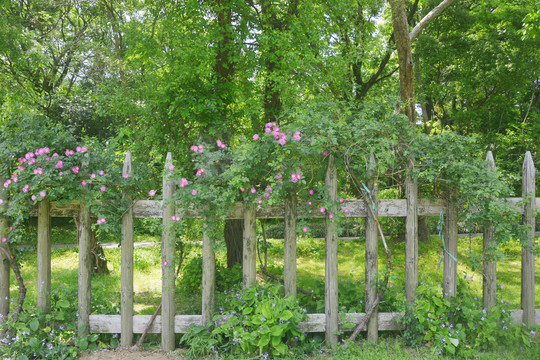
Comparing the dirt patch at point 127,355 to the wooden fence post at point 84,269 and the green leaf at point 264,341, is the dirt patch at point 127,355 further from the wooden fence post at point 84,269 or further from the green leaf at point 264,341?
the green leaf at point 264,341

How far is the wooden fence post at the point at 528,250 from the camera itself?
3.73 metres

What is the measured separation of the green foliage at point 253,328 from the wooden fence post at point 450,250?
1.58 m

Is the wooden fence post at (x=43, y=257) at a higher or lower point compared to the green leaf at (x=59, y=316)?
higher

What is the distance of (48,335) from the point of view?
11.6 ft

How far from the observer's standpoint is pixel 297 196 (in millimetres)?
3637

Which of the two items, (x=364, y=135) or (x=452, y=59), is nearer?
(x=364, y=135)

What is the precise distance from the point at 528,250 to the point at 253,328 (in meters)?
2.89

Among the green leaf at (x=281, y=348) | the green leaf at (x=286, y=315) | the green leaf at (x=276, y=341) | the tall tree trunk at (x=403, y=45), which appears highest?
the tall tree trunk at (x=403, y=45)

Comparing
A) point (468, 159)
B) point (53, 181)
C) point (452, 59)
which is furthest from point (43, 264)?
point (452, 59)

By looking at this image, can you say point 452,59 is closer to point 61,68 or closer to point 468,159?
point 468,159

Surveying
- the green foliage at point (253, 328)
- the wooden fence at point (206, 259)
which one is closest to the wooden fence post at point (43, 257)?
the wooden fence at point (206, 259)

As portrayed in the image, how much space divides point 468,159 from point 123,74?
642cm

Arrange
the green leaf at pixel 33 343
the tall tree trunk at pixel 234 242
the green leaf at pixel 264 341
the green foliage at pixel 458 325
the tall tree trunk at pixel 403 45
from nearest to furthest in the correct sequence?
the green leaf at pixel 264 341
the green leaf at pixel 33 343
the green foliage at pixel 458 325
the tall tree trunk at pixel 403 45
the tall tree trunk at pixel 234 242

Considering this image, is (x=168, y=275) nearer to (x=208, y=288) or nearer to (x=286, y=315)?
(x=208, y=288)
